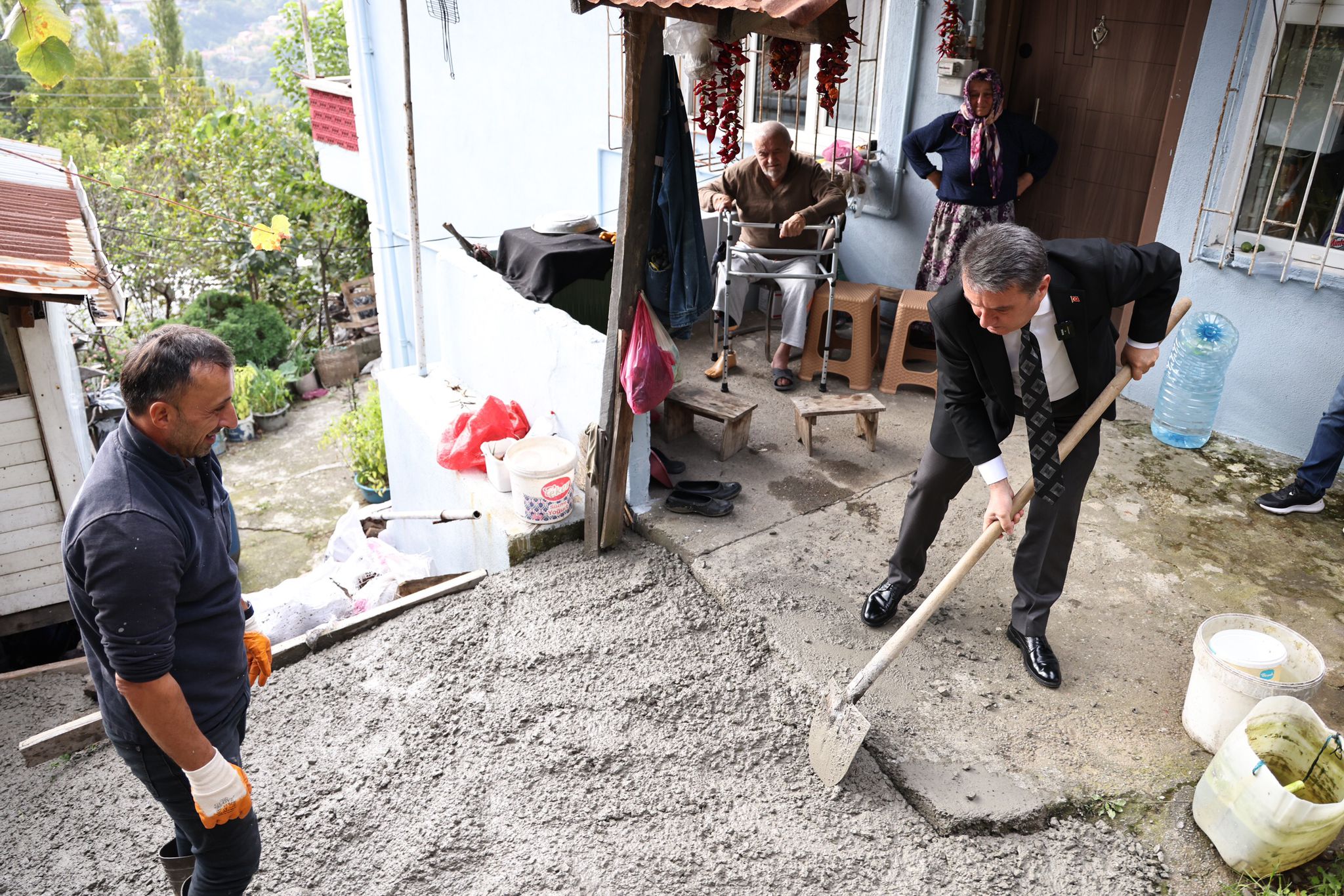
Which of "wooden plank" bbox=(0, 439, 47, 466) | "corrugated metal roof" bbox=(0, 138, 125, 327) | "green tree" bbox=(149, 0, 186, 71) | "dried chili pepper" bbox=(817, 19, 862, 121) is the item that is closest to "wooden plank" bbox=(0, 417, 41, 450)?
"wooden plank" bbox=(0, 439, 47, 466)

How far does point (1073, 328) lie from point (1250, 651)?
1.38 metres

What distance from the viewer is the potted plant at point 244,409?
41.0ft

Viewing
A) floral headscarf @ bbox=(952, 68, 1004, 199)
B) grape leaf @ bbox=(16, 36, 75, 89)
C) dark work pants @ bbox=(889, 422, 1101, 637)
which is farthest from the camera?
floral headscarf @ bbox=(952, 68, 1004, 199)

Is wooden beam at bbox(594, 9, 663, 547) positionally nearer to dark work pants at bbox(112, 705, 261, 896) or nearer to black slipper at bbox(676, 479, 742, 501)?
black slipper at bbox(676, 479, 742, 501)

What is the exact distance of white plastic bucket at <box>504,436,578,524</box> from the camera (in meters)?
4.85

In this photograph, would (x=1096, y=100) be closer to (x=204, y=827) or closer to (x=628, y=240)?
(x=628, y=240)

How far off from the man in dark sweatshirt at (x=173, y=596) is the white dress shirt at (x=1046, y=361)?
2659mm

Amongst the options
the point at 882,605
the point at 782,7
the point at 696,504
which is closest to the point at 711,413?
the point at 696,504

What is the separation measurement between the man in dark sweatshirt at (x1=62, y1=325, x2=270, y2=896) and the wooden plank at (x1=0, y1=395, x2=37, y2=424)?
478cm

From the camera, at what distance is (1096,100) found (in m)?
6.20

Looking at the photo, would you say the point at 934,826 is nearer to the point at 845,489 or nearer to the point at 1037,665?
the point at 1037,665

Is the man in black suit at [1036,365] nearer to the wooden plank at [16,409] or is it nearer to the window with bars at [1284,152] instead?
the window with bars at [1284,152]

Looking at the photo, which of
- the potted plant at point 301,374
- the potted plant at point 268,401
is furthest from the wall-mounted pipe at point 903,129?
the potted plant at point 301,374

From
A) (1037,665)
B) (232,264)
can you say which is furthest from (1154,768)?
(232,264)
